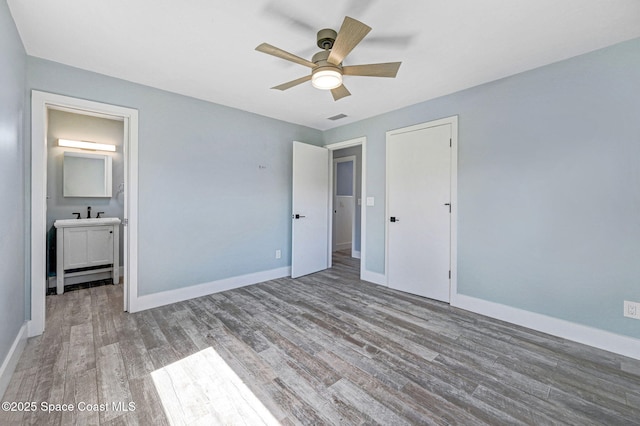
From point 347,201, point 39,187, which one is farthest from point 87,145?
point 347,201

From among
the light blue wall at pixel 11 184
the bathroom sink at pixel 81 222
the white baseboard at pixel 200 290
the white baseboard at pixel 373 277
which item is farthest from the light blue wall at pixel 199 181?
the bathroom sink at pixel 81 222

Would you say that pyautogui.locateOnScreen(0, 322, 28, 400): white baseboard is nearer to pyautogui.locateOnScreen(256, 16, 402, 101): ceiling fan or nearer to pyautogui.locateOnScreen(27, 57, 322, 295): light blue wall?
pyautogui.locateOnScreen(27, 57, 322, 295): light blue wall

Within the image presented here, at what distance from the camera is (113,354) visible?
2004 millimetres

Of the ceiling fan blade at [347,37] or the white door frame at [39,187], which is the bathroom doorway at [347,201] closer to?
the ceiling fan blade at [347,37]

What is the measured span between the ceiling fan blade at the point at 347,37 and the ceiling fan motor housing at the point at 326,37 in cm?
18

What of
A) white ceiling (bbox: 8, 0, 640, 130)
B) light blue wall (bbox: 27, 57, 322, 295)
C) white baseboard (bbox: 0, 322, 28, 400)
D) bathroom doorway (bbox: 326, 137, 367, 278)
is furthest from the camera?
bathroom doorway (bbox: 326, 137, 367, 278)

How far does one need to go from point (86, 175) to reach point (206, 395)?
395cm

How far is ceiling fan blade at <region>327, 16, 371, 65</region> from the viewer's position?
1461 millimetres

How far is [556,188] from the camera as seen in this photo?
2.33 meters

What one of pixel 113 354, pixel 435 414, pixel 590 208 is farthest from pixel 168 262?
pixel 590 208

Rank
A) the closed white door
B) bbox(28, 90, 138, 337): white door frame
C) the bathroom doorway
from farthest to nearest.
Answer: the bathroom doorway → the closed white door → bbox(28, 90, 138, 337): white door frame

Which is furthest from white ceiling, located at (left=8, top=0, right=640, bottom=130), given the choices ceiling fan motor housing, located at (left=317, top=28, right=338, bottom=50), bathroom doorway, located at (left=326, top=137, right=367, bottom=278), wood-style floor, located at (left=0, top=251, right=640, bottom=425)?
bathroom doorway, located at (left=326, top=137, right=367, bottom=278)

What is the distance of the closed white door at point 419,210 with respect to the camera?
3064 millimetres

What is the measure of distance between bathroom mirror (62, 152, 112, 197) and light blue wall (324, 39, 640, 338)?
4881 millimetres
